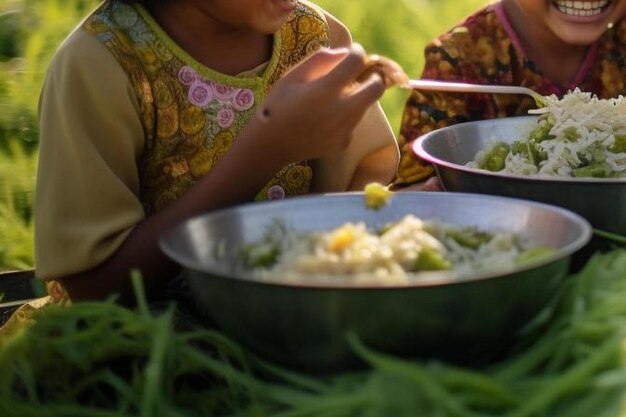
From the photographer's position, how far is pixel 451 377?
43.9 inches

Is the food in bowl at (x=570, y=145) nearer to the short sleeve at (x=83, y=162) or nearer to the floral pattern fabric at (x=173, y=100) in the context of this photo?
the floral pattern fabric at (x=173, y=100)

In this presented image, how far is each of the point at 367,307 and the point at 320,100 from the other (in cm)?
43

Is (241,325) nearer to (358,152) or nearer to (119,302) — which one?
(119,302)

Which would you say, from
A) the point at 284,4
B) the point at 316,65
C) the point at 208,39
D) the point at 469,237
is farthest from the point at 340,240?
the point at 208,39

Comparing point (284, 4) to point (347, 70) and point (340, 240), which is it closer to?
point (347, 70)

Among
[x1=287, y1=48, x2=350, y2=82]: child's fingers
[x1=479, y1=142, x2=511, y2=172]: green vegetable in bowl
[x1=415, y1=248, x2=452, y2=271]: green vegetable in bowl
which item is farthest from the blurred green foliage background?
[x1=415, y1=248, x2=452, y2=271]: green vegetable in bowl

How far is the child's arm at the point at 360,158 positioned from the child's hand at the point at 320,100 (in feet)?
1.81

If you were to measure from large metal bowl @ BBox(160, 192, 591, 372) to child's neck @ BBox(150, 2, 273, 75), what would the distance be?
0.60 meters

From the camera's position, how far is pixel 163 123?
1819mm

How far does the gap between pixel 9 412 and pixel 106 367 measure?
0.41 feet

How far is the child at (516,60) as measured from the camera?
2.43 metres

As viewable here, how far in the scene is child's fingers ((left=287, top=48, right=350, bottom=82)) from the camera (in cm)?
149

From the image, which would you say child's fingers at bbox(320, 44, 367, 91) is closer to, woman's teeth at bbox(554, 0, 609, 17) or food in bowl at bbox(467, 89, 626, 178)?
food in bowl at bbox(467, 89, 626, 178)

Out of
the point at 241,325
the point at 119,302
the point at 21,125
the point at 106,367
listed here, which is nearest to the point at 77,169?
the point at 119,302
